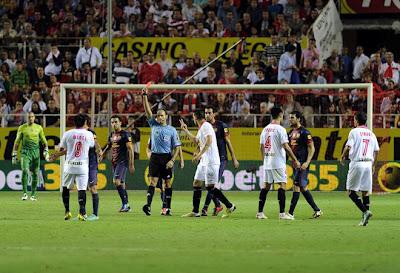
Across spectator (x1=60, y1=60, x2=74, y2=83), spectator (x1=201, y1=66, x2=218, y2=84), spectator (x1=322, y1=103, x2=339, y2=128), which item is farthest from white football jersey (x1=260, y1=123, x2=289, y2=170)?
spectator (x1=60, y1=60, x2=74, y2=83)

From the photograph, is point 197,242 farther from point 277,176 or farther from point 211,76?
point 211,76

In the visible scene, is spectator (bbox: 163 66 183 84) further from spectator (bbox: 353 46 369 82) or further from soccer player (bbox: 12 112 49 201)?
soccer player (bbox: 12 112 49 201)

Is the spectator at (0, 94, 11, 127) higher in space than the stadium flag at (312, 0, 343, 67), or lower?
lower

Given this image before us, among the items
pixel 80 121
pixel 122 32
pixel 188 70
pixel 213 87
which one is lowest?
pixel 80 121

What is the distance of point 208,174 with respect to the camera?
70.8 ft

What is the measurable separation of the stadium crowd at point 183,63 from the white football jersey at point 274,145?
10.7 meters

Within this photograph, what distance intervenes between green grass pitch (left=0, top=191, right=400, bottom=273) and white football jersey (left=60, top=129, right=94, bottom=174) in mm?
1037

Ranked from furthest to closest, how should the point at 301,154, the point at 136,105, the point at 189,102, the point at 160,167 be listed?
the point at 136,105, the point at 189,102, the point at 160,167, the point at 301,154

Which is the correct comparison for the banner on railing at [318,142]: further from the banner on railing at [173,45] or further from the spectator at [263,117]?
the banner on railing at [173,45]

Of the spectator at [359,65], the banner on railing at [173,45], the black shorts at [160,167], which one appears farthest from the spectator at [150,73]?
the black shorts at [160,167]

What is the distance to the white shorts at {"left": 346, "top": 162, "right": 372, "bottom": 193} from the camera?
19.2 m

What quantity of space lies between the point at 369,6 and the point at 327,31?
8.59 ft

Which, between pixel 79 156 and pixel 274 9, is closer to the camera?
pixel 79 156

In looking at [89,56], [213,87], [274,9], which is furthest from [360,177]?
[274,9]
